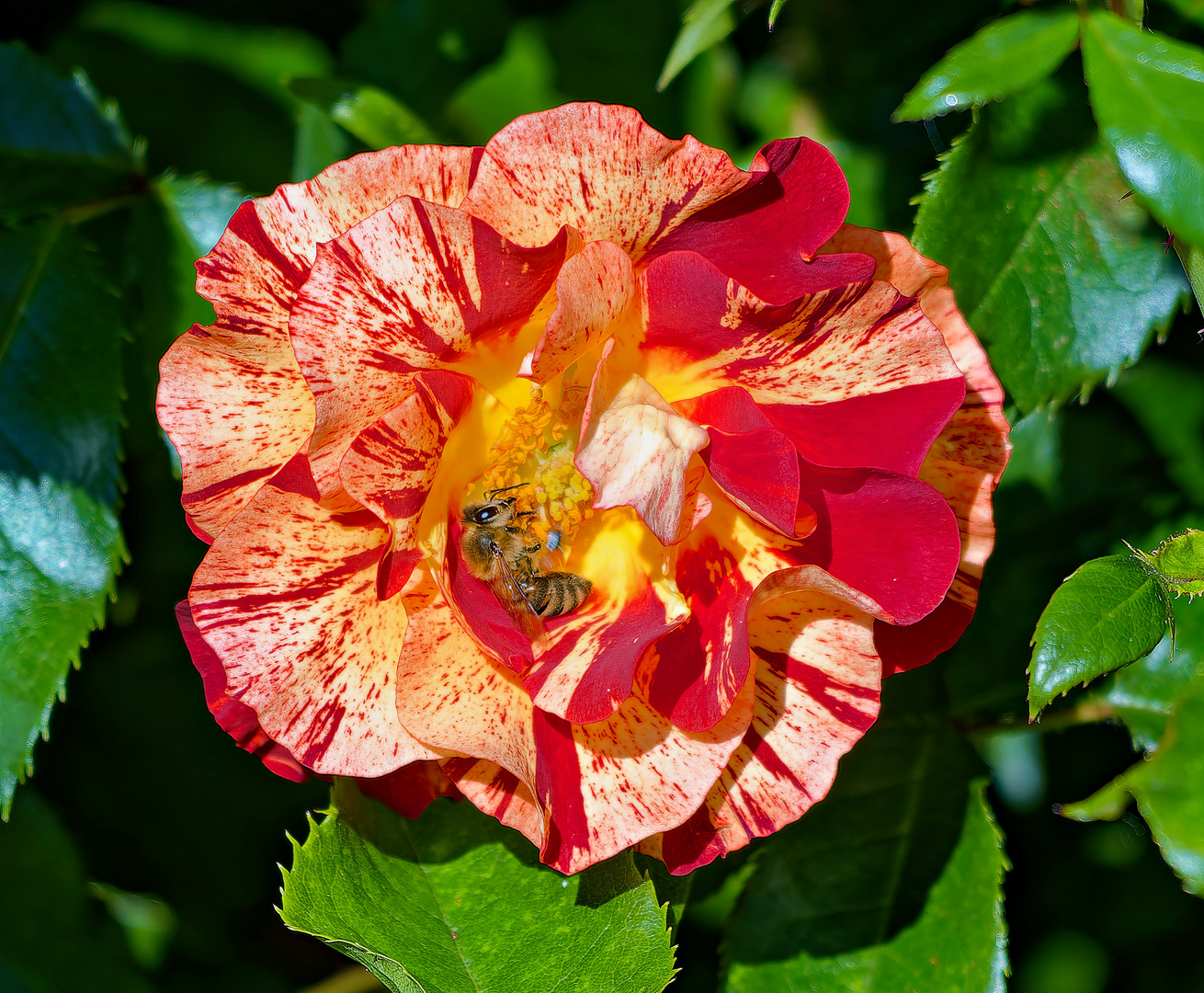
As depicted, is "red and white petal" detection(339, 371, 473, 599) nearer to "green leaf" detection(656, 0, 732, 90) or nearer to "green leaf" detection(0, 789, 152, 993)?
"green leaf" detection(656, 0, 732, 90)

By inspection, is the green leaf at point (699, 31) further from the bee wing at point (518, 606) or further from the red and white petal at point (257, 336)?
the bee wing at point (518, 606)

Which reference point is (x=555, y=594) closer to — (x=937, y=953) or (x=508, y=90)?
(x=937, y=953)

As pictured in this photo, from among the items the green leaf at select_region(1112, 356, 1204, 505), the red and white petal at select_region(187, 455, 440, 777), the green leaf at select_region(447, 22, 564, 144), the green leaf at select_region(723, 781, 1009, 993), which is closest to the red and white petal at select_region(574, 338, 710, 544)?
the red and white petal at select_region(187, 455, 440, 777)

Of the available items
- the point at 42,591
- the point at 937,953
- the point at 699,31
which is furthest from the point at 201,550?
the point at 937,953

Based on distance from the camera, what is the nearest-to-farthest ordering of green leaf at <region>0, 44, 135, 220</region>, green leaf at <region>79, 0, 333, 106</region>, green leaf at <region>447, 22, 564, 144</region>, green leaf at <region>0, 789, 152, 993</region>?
green leaf at <region>0, 44, 135, 220</region>, green leaf at <region>0, 789, 152, 993</region>, green leaf at <region>447, 22, 564, 144</region>, green leaf at <region>79, 0, 333, 106</region>

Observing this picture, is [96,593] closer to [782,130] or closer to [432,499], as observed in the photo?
[432,499]

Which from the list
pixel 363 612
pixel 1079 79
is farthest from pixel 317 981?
pixel 1079 79
